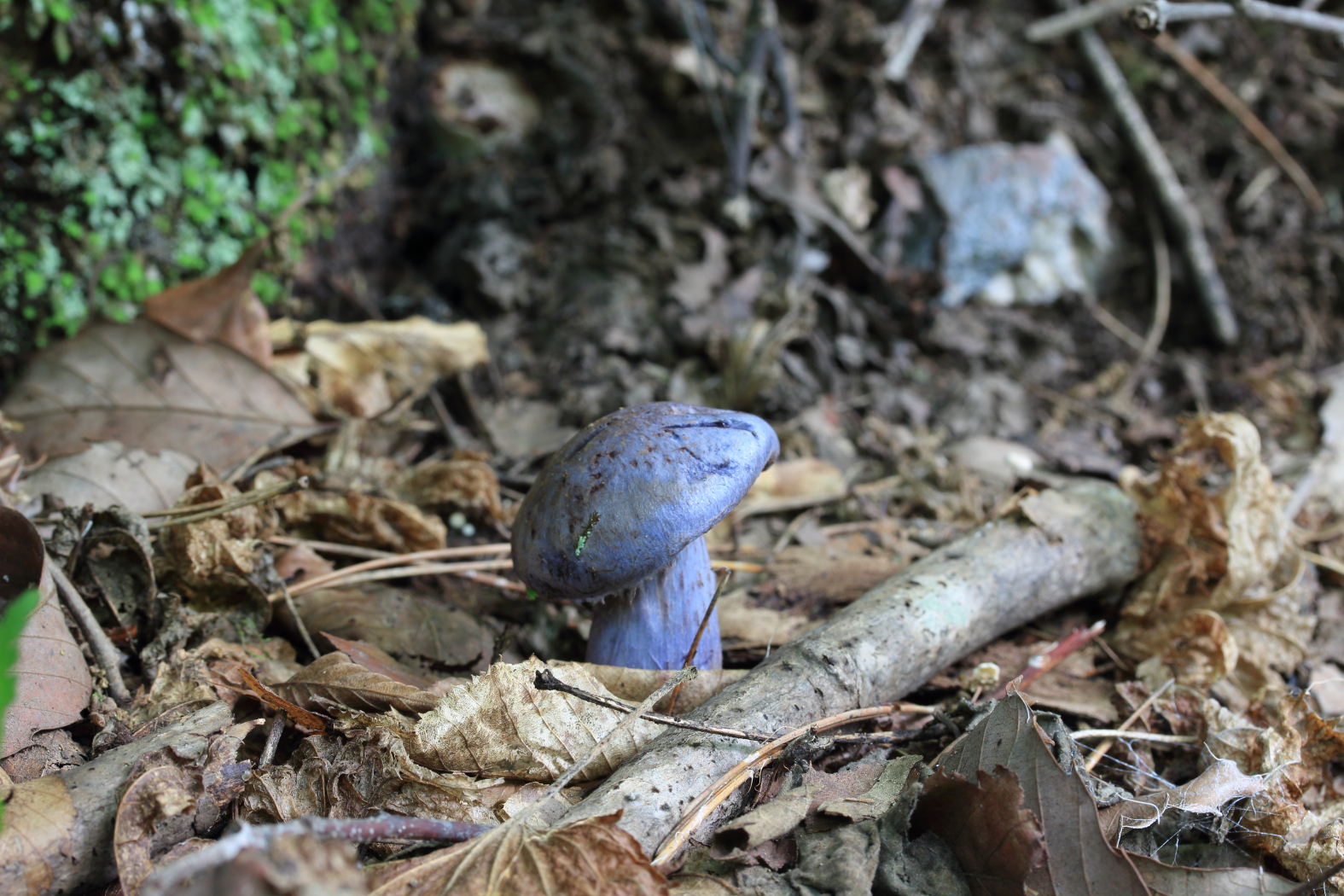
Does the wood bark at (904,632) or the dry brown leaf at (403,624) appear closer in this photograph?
the wood bark at (904,632)

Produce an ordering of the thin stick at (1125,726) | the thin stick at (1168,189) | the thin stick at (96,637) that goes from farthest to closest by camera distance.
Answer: the thin stick at (1168,189)
the thin stick at (1125,726)
the thin stick at (96,637)

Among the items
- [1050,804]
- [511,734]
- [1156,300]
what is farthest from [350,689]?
[1156,300]

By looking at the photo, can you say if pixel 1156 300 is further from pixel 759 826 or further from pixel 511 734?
pixel 511 734

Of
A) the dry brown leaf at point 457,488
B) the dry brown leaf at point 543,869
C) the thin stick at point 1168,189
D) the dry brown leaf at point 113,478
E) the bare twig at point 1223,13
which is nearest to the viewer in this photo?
the dry brown leaf at point 543,869

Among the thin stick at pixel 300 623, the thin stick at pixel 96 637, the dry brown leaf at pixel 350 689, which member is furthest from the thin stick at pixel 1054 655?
the thin stick at pixel 96 637

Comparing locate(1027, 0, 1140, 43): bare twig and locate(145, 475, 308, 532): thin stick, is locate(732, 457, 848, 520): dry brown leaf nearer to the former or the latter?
locate(145, 475, 308, 532): thin stick

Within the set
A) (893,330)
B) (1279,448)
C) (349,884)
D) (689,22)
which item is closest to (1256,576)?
(1279,448)

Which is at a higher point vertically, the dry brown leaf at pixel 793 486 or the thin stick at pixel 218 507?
the thin stick at pixel 218 507

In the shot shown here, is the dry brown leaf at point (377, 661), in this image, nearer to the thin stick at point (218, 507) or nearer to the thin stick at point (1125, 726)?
the thin stick at point (218, 507)
